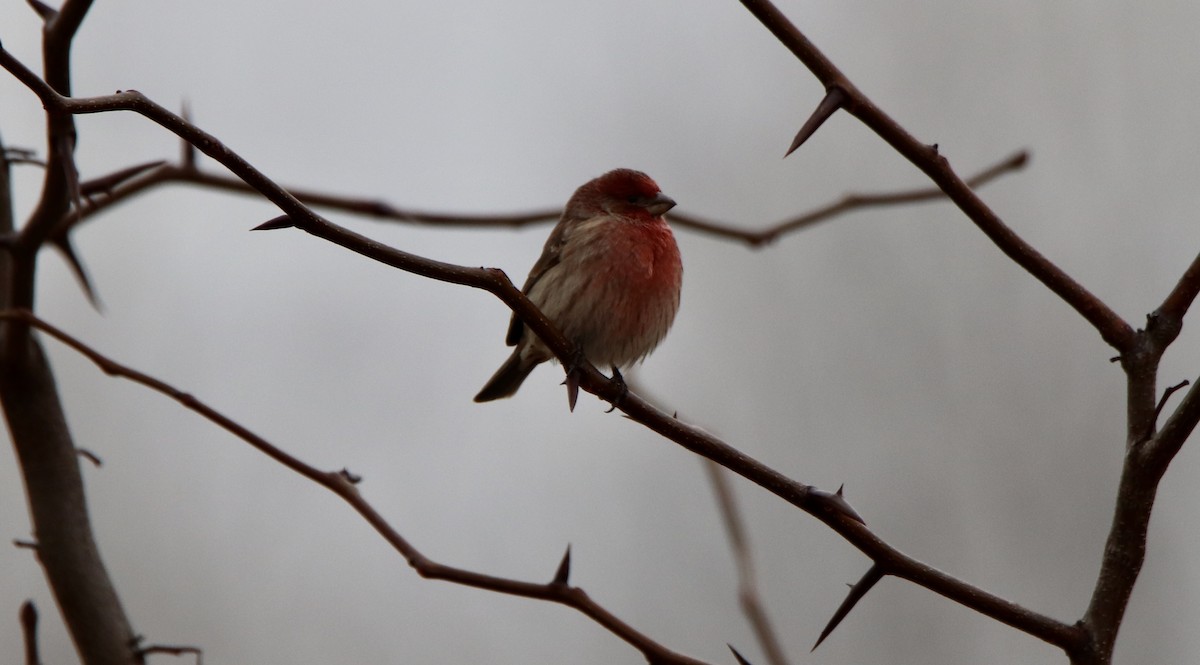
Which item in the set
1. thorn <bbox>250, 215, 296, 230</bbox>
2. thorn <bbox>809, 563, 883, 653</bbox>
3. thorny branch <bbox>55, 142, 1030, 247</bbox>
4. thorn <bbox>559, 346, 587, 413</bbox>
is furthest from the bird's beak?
thorn <bbox>250, 215, 296, 230</bbox>

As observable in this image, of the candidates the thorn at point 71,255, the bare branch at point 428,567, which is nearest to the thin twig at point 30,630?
the bare branch at point 428,567

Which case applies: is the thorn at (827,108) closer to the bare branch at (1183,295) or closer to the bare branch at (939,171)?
the bare branch at (939,171)

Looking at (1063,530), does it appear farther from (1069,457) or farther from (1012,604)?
(1012,604)

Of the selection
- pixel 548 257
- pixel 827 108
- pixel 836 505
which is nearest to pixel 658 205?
pixel 548 257

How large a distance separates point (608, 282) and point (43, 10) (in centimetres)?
291

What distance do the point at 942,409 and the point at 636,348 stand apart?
20.2 feet

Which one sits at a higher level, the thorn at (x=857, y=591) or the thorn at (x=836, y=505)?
the thorn at (x=836, y=505)

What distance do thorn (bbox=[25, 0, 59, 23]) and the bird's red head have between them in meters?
3.27

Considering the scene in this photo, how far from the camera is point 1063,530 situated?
34.6ft

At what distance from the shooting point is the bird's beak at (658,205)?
5.89m

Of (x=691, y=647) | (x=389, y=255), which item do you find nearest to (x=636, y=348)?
(x=389, y=255)

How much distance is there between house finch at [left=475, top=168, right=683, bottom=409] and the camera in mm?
5438

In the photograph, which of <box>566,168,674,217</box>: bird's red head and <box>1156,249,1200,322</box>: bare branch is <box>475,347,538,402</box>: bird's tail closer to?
<box>566,168,674,217</box>: bird's red head

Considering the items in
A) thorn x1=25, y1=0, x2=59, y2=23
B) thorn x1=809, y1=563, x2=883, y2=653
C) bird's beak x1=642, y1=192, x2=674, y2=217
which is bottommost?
thorn x1=809, y1=563, x2=883, y2=653
